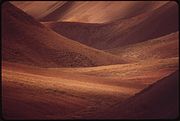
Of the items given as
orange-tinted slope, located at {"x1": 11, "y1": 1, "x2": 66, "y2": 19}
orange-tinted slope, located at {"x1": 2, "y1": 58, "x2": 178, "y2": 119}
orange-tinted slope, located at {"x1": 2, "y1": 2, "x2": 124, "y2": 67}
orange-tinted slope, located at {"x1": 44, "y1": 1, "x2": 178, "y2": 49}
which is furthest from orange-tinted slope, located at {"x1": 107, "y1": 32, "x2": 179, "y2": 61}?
orange-tinted slope, located at {"x1": 11, "y1": 1, "x2": 66, "y2": 19}

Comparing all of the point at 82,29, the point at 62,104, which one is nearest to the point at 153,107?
the point at 62,104

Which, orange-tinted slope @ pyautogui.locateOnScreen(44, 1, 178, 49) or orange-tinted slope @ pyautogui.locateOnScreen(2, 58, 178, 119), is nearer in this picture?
orange-tinted slope @ pyautogui.locateOnScreen(2, 58, 178, 119)

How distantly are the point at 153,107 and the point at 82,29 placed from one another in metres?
65.8

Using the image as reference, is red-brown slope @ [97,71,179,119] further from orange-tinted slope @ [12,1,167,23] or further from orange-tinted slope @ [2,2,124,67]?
orange-tinted slope @ [12,1,167,23]

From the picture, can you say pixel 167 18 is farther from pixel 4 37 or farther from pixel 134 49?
pixel 4 37

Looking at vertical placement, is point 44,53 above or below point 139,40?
below

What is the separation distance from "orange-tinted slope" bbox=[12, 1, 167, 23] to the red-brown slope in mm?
72669

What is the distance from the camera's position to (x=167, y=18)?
70500 mm

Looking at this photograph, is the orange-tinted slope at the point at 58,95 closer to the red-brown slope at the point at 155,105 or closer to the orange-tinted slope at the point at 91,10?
the red-brown slope at the point at 155,105

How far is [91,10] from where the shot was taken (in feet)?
322

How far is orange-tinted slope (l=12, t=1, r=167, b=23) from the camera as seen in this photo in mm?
91500

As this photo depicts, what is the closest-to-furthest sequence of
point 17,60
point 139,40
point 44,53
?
1. point 17,60
2. point 44,53
3. point 139,40

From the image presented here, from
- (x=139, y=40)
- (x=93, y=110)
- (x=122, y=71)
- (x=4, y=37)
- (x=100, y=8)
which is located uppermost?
(x=100, y=8)

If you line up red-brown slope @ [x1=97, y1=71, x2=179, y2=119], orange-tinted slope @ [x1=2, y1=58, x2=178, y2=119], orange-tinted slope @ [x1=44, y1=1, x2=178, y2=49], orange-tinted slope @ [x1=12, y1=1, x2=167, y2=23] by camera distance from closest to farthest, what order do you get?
red-brown slope @ [x1=97, y1=71, x2=179, y2=119] → orange-tinted slope @ [x1=2, y1=58, x2=178, y2=119] → orange-tinted slope @ [x1=44, y1=1, x2=178, y2=49] → orange-tinted slope @ [x1=12, y1=1, x2=167, y2=23]
